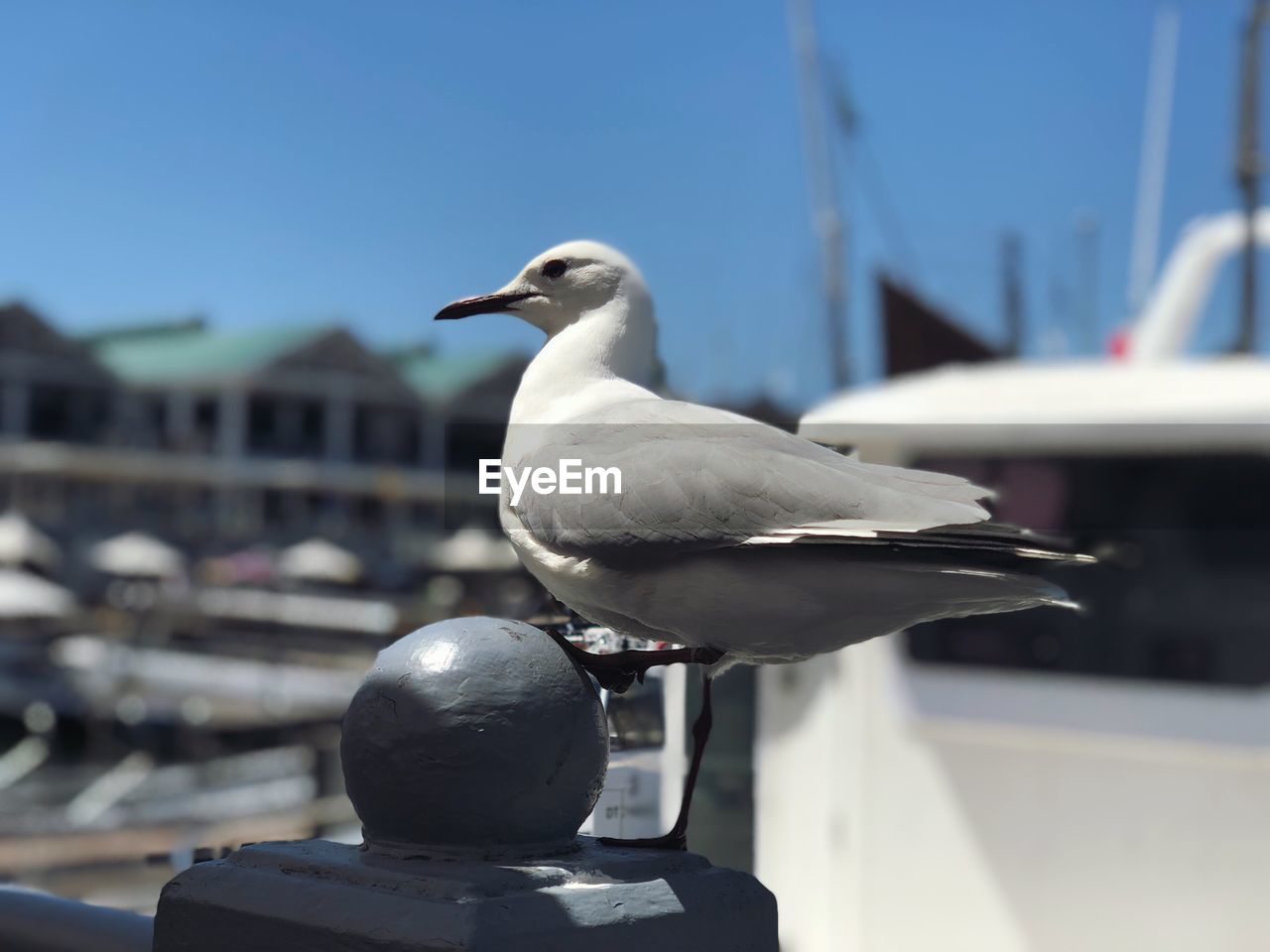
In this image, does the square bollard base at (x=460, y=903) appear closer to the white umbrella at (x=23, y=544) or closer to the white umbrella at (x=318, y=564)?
the white umbrella at (x=23, y=544)

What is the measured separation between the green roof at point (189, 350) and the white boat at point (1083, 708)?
2500 cm

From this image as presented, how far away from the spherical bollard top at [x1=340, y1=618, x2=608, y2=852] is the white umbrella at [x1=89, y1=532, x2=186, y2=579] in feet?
81.8

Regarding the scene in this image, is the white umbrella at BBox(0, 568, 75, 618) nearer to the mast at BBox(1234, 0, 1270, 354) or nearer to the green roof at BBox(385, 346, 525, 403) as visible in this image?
the green roof at BBox(385, 346, 525, 403)

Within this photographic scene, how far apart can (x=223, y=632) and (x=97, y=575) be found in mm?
4290

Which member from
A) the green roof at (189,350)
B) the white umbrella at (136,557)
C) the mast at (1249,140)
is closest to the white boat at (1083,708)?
the mast at (1249,140)

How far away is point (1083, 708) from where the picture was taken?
7094 millimetres

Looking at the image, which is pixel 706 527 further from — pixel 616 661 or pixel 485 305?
pixel 485 305

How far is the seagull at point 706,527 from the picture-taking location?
1.54m

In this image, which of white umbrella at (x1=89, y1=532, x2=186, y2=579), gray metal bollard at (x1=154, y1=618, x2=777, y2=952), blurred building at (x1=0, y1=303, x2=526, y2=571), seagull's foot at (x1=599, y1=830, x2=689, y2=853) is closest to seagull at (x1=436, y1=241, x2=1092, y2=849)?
seagull's foot at (x1=599, y1=830, x2=689, y2=853)

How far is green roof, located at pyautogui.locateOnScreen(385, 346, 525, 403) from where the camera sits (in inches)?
1209

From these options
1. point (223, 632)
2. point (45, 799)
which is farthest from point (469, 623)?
point (223, 632)

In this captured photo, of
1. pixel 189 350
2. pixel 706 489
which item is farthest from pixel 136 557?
pixel 706 489

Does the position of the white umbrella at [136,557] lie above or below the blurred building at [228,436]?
below

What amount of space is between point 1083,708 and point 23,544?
2088 centimetres
